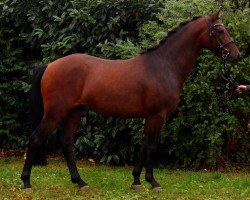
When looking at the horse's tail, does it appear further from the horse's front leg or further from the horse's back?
the horse's front leg

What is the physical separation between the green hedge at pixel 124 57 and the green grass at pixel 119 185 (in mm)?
566

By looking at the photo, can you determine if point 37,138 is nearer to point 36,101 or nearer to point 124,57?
point 36,101

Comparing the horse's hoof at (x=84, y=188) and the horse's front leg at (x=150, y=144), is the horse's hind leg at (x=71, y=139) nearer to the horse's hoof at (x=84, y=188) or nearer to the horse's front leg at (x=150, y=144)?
the horse's hoof at (x=84, y=188)

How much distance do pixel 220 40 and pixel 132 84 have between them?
1453 mm

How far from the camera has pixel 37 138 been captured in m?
7.08

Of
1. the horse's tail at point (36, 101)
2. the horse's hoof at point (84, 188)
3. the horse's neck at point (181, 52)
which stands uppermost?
the horse's neck at point (181, 52)

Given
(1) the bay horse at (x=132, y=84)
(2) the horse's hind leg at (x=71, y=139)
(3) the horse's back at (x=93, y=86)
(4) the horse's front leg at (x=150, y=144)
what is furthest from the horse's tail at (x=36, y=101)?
(4) the horse's front leg at (x=150, y=144)

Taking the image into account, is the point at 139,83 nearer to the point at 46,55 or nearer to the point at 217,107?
the point at 217,107

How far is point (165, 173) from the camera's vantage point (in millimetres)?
9227

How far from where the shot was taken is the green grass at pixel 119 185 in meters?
6.89

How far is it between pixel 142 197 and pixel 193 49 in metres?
2.33

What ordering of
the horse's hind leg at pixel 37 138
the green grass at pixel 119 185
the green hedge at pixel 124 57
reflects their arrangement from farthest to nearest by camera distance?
the green hedge at pixel 124 57
the horse's hind leg at pixel 37 138
the green grass at pixel 119 185

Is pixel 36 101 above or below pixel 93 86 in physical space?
below

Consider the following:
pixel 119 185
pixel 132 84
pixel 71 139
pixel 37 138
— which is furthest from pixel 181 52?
pixel 37 138
